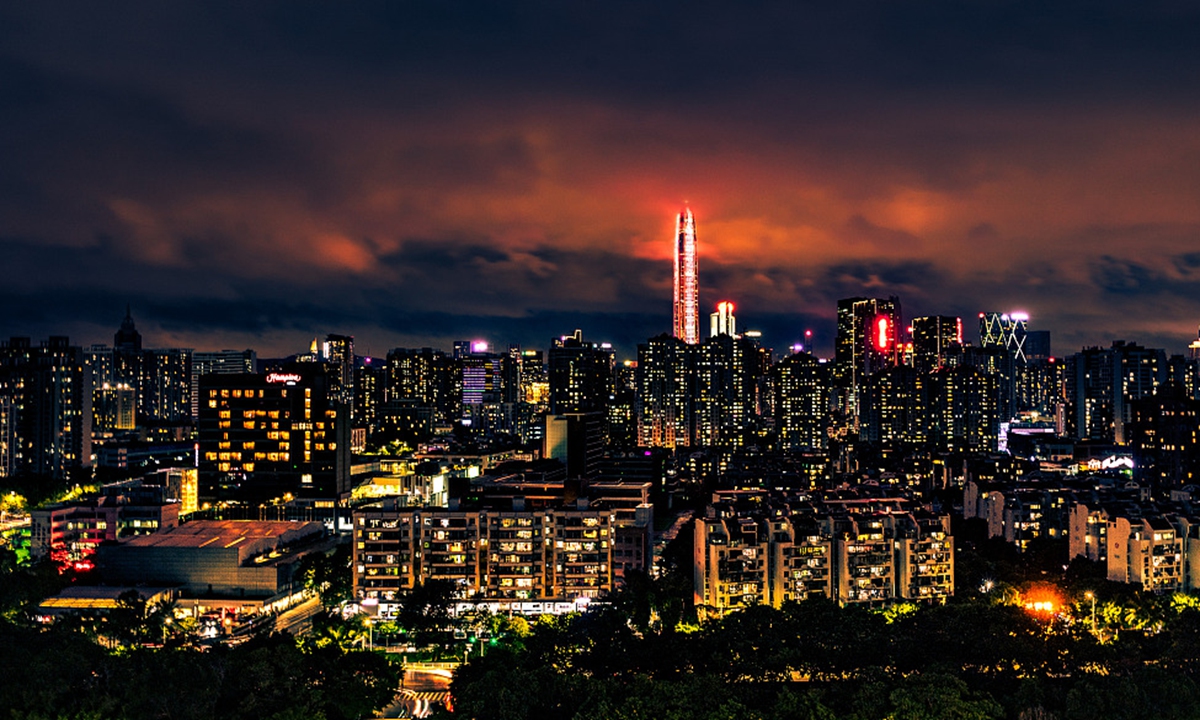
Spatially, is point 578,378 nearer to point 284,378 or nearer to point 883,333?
point 883,333

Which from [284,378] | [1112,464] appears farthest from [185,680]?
[1112,464]

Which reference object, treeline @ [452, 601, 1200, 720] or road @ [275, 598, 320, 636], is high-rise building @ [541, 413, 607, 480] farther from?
treeline @ [452, 601, 1200, 720]

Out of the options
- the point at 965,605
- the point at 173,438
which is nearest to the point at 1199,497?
the point at 965,605

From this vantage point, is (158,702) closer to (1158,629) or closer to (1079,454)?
(1158,629)

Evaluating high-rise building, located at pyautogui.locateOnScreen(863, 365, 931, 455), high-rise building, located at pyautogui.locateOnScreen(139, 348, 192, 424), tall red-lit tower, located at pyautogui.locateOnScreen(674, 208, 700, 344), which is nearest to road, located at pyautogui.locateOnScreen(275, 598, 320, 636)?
high-rise building, located at pyautogui.locateOnScreen(863, 365, 931, 455)

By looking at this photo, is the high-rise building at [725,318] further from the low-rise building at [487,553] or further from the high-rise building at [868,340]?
the low-rise building at [487,553]

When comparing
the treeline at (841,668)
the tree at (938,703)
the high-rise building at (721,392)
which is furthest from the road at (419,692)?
the high-rise building at (721,392)
